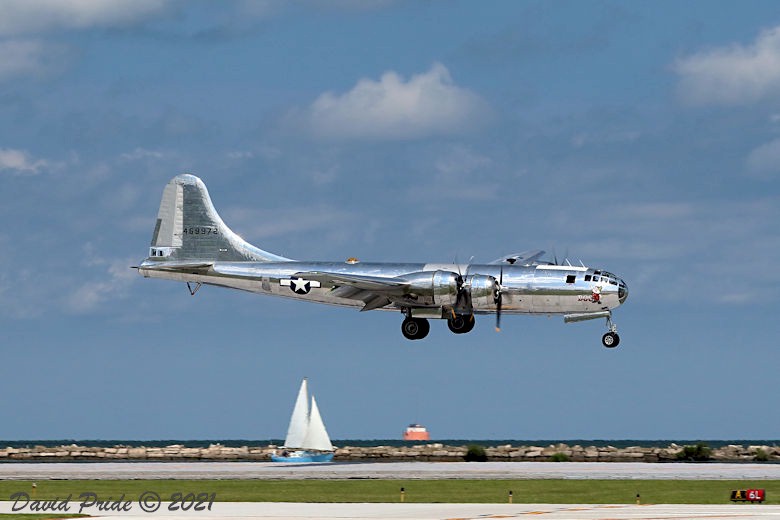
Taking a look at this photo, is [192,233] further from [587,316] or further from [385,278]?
[587,316]

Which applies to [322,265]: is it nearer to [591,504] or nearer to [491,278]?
[491,278]

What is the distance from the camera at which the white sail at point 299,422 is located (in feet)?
261

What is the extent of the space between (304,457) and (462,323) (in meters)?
16.4

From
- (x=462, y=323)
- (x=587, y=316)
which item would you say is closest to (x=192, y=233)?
(x=462, y=323)

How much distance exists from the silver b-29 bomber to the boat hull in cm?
1222

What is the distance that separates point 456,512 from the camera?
4184 cm

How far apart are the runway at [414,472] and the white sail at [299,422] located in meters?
11.9

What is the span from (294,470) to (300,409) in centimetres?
1814

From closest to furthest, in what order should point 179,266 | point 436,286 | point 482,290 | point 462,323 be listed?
point 482,290 → point 436,286 → point 462,323 → point 179,266

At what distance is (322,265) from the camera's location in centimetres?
7000

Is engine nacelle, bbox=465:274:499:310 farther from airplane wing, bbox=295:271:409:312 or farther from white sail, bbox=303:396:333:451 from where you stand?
white sail, bbox=303:396:333:451

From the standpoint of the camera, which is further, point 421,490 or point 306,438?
point 306,438
